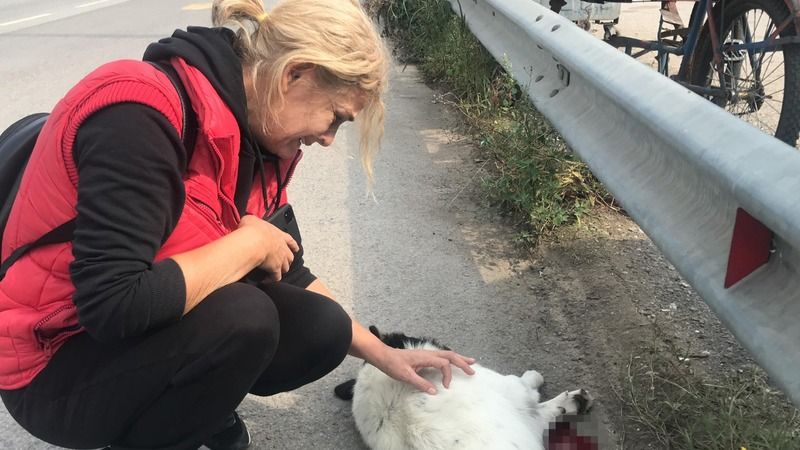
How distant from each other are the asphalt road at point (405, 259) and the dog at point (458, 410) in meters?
0.15

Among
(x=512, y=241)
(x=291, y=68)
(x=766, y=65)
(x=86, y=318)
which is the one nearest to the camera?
(x=86, y=318)

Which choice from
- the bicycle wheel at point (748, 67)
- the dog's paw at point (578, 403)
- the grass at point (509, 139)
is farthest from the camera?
the bicycle wheel at point (748, 67)

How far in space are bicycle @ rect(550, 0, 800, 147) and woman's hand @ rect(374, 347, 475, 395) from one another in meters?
2.38

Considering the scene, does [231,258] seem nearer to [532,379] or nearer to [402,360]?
[402,360]

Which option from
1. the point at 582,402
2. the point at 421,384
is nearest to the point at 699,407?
the point at 582,402

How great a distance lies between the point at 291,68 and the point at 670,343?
1.66 meters

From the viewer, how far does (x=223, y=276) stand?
191 centimetres

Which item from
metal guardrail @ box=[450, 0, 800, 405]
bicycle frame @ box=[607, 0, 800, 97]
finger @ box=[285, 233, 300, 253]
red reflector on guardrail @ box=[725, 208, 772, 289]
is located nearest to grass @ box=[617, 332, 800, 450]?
metal guardrail @ box=[450, 0, 800, 405]

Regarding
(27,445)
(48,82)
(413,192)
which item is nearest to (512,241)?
(413,192)

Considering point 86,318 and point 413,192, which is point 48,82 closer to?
point 413,192

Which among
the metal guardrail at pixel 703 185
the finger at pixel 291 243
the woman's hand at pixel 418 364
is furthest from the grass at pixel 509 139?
the finger at pixel 291 243

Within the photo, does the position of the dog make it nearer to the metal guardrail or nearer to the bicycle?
the metal guardrail

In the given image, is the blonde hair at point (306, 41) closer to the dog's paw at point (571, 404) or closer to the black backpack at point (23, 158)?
the black backpack at point (23, 158)

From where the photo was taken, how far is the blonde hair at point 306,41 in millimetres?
1882
